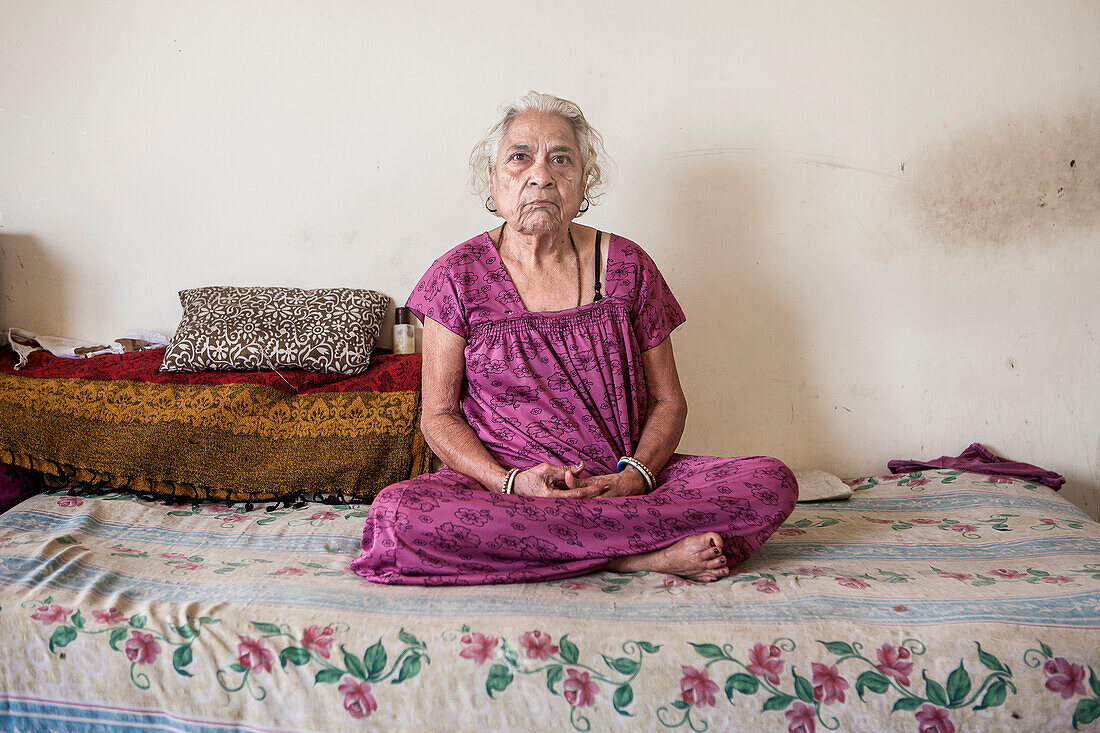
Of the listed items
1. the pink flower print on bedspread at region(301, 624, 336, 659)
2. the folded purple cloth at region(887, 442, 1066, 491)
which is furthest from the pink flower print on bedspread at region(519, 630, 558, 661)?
the folded purple cloth at region(887, 442, 1066, 491)

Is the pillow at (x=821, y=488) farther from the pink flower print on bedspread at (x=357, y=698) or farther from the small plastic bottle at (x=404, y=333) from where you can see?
the pink flower print on bedspread at (x=357, y=698)

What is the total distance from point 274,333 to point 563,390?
3.42 ft

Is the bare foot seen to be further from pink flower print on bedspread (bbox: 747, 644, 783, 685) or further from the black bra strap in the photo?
the black bra strap

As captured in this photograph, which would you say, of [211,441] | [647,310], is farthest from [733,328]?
[211,441]

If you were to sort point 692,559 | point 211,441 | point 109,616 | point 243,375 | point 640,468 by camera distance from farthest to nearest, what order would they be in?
1. point 243,375
2. point 211,441
3. point 640,468
4. point 692,559
5. point 109,616

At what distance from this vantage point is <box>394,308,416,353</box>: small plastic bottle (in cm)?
272

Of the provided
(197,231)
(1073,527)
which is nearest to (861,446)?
(1073,527)

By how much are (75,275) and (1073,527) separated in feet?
11.0

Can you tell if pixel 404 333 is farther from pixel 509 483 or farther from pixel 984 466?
pixel 984 466

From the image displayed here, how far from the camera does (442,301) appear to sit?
2057 mm

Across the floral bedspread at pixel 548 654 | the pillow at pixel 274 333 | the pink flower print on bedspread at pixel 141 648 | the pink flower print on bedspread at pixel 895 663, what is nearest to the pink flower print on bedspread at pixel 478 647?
the floral bedspread at pixel 548 654

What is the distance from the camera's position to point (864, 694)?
140 centimetres

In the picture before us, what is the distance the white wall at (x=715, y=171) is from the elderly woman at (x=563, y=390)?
2.04ft

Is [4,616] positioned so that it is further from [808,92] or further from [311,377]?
[808,92]
